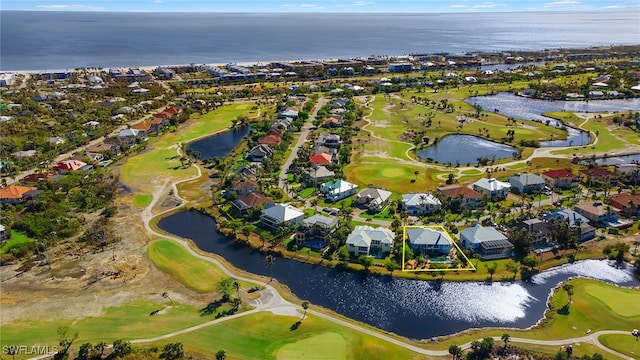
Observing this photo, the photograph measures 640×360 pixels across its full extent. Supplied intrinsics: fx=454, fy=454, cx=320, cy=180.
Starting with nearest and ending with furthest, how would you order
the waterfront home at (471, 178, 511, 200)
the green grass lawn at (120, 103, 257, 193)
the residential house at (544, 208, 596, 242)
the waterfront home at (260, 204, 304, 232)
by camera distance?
the residential house at (544, 208, 596, 242) < the waterfront home at (260, 204, 304, 232) < the waterfront home at (471, 178, 511, 200) < the green grass lawn at (120, 103, 257, 193)

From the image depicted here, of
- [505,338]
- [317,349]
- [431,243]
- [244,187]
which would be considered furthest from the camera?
[244,187]

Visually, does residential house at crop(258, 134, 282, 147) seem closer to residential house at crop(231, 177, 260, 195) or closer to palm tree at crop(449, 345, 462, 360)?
residential house at crop(231, 177, 260, 195)

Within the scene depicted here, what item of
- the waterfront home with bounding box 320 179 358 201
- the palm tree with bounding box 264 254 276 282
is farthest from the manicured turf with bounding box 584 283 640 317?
the waterfront home with bounding box 320 179 358 201

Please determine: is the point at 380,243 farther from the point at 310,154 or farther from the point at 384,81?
the point at 384,81

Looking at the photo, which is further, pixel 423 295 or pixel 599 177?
pixel 599 177

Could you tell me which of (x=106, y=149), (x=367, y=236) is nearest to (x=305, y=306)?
(x=367, y=236)

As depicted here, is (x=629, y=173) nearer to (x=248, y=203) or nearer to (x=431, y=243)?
(x=431, y=243)
